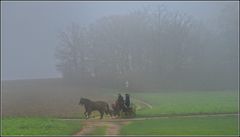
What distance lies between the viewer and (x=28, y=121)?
21.6m

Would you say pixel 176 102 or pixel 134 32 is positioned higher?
pixel 134 32

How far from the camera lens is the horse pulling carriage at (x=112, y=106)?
41.3 feet

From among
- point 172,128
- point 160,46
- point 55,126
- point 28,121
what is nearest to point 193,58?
point 160,46

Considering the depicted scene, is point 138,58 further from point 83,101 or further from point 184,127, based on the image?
point 184,127

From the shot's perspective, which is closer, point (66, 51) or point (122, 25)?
point (66, 51)

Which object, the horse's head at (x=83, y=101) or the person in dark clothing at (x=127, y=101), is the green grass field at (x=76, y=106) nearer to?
the person in dark clothing at (x=127, y=101)

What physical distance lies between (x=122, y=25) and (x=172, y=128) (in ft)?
24.3

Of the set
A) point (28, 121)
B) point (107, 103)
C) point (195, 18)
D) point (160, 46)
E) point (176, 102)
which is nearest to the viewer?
point (107, 103)

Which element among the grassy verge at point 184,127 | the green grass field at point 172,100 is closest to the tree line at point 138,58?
the green grass field at point 172,100

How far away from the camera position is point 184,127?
23078 millimetres

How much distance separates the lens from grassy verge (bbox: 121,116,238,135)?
2069 cm

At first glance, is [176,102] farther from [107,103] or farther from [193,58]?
[107,103]

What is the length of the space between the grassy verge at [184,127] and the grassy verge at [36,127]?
7.80ft

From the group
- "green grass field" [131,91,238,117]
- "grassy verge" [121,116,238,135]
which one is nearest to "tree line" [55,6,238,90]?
"green grass field" [131,91,238,117]
